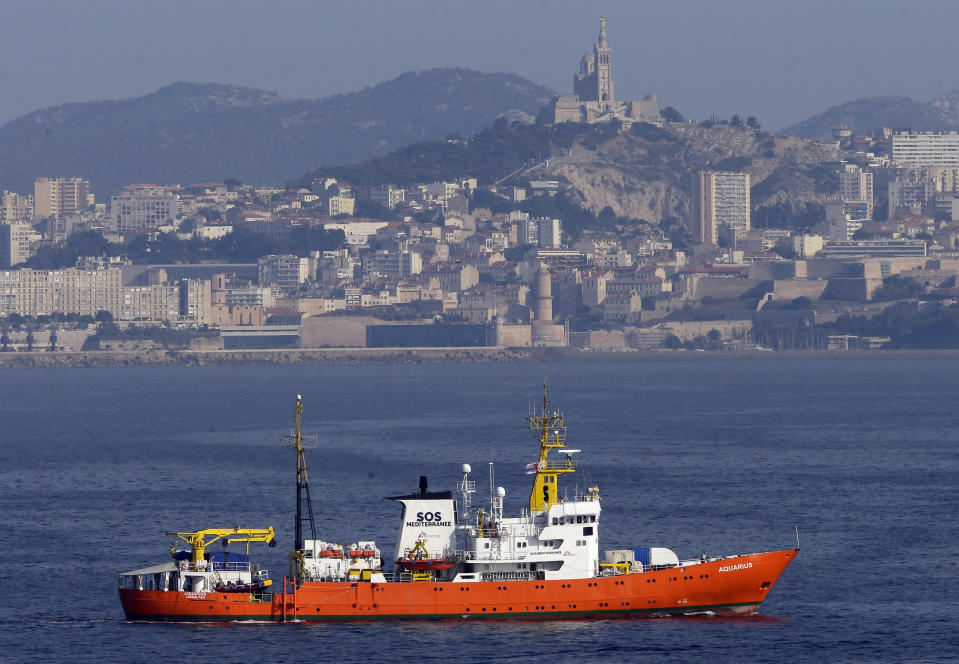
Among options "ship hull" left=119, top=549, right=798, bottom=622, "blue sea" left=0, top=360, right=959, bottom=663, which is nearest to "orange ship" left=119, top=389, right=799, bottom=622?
"ship hull" left=119, top=549, right=798, bottom=622

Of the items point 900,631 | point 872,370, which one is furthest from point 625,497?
point 872,370

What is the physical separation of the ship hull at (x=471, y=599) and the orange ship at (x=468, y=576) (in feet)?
0.07

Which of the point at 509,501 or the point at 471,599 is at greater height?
the point at 509,501

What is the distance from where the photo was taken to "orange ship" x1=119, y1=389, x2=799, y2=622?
43.9 meters

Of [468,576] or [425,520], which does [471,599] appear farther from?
[425,520]

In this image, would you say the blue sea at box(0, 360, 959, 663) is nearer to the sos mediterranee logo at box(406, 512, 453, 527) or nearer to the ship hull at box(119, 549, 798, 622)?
the ship hull at box(119, 549, 798, 622)

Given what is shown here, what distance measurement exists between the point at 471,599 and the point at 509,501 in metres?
19.8

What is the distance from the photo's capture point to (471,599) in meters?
43.9

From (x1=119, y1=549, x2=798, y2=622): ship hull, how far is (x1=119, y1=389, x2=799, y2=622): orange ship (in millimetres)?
22

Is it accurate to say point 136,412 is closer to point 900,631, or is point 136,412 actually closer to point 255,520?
point 255,520

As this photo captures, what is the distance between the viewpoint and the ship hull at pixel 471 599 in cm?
4388

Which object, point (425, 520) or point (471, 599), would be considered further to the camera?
point (425, 520)

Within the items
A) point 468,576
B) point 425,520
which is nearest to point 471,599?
point 468,576

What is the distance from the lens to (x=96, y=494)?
230ft
